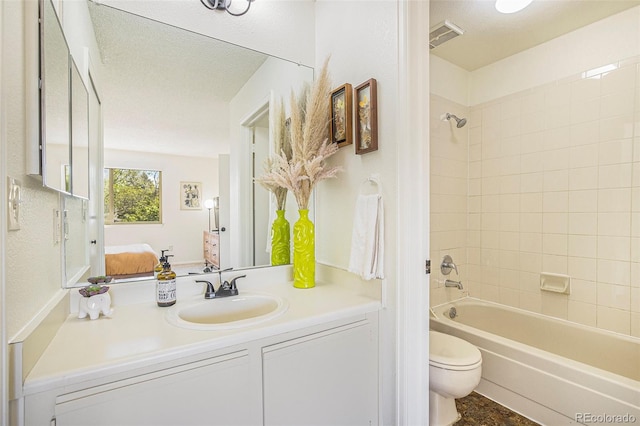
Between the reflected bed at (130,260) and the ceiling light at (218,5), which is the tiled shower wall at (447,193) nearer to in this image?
the ceiling light at (218,5)

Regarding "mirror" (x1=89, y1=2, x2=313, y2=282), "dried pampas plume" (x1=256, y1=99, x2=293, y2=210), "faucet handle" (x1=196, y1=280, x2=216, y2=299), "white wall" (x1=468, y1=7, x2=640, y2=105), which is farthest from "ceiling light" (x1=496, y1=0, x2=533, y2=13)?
"faucet handle" (x1=196, y1=280, x2=216, y2=299)

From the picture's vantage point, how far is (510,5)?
1681mm

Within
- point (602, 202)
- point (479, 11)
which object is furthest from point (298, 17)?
point (602, 202)

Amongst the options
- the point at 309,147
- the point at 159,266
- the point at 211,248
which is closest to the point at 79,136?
the point at 159,266

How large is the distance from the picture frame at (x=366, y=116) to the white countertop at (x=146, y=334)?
66cm

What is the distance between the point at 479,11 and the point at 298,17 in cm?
115

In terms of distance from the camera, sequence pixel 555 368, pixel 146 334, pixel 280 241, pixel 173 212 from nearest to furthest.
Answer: pixel 146 334, pixel 173 212, pixel 555 368, pixel 280 241

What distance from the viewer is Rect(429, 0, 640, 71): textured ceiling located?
1.79 meters

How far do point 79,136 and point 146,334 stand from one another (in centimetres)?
81

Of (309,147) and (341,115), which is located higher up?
(341,115)

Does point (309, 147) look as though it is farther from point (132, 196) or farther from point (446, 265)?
point (446, 265)

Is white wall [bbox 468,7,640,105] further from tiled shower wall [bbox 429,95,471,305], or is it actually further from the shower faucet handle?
the shower faucet handle

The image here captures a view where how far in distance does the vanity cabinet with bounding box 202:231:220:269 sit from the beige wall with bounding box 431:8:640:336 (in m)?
1.70

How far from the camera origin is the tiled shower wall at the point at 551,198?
1856 mm
